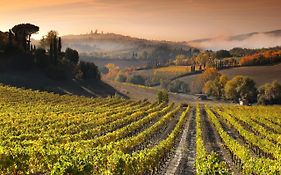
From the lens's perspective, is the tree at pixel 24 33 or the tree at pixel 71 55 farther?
the tree at pixel 71 55

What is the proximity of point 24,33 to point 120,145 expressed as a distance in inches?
4231

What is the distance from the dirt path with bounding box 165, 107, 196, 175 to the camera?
42.2 meters

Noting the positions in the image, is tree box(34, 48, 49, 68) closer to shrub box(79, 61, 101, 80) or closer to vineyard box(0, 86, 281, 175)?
shrub box(79, 61, 101, 80)

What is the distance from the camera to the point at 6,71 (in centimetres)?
13325

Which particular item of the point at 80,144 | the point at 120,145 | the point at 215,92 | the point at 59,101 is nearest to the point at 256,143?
the point at 120,145

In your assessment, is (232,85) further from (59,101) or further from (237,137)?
(237,137)

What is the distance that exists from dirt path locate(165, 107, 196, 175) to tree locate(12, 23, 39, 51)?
87.3 metres

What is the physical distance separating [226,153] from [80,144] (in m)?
17.1

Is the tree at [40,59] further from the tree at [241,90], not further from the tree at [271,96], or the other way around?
the tree at [271,96]

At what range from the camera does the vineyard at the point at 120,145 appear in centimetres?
3191

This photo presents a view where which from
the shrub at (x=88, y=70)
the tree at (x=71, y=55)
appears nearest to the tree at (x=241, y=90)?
the shrub at (x=88, y=70)

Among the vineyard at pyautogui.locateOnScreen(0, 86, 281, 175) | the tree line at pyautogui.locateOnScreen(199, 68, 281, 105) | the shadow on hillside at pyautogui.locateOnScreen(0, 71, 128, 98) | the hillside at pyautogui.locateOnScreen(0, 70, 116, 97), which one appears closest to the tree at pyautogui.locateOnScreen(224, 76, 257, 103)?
the tree line at pyautogui.locateOnScreen(199, 68, 281, 105)

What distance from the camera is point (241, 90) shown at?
177 meters

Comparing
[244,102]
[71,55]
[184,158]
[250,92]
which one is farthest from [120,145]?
[250,92]
